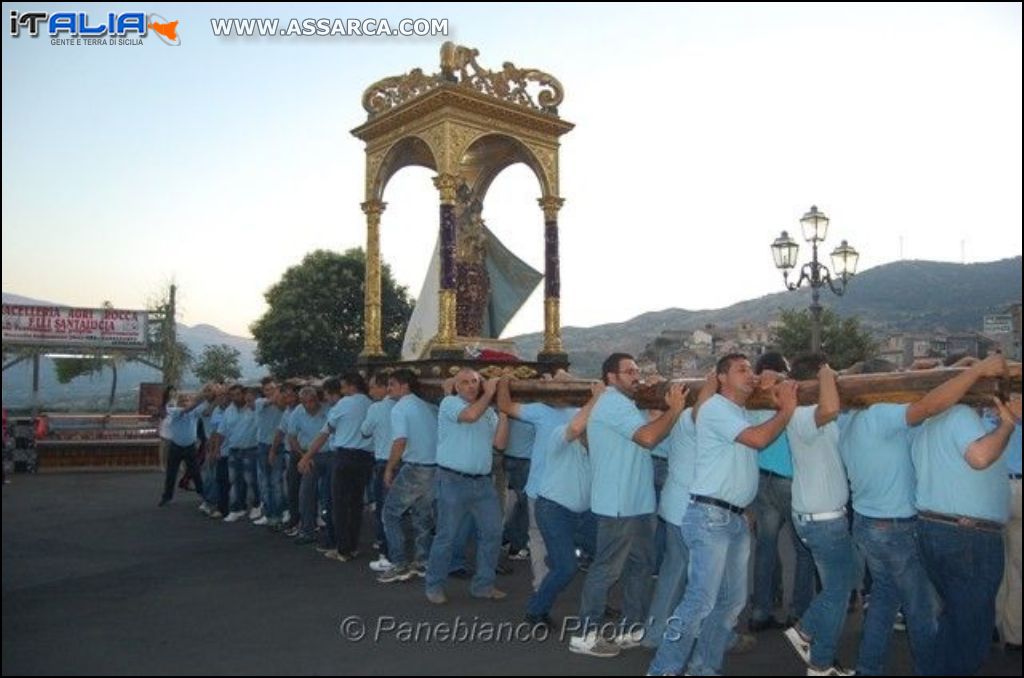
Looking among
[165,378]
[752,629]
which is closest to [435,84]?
[752,629]

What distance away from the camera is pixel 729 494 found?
4809mm

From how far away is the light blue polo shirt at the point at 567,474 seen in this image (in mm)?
5957

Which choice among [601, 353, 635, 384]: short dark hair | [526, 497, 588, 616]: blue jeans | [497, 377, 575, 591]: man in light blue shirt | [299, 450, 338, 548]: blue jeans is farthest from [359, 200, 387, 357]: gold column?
[601, 353, 635, 384]: short dark hair

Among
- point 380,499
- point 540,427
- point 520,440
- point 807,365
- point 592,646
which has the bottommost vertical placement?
point 592,646

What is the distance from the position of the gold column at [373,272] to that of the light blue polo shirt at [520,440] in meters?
5.66

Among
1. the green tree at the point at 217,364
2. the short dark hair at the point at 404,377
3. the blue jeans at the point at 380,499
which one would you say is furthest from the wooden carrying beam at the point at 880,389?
the green tree at the point at 217,364

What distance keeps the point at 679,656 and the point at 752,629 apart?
1489 mm

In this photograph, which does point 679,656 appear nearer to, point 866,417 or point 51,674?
point 866,417

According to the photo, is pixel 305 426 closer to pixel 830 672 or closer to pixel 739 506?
pixel 739 506

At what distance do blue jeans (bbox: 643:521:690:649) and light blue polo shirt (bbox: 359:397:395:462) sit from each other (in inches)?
141

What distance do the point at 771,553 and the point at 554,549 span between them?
1.63 metres

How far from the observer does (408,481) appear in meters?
7.84

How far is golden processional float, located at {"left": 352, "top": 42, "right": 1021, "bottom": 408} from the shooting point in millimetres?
12172

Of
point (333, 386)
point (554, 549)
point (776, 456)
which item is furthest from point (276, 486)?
point (776, 456)
